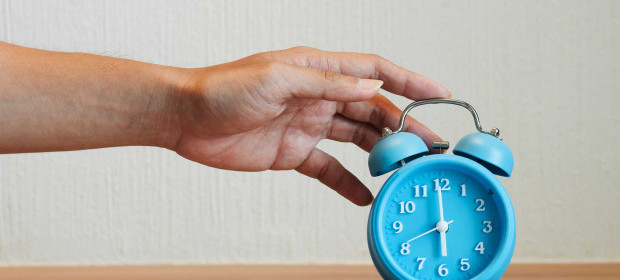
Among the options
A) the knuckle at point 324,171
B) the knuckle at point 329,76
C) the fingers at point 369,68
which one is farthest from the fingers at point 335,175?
the knuckle at point 329,76

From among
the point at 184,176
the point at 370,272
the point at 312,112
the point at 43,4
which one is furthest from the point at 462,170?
the point at 43,4

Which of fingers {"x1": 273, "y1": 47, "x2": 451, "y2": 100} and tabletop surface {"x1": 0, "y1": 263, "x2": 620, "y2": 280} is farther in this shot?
tabletop surface {"x1": 0, "y1": 263, "x2": 620, "y2": 280}

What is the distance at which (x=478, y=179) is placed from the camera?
2.56 ft

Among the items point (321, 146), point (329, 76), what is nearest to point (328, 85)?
point (329, 76)

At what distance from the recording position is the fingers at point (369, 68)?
92cm

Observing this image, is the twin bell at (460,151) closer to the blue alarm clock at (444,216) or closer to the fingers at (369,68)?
the blue alarm clock at (444,216)

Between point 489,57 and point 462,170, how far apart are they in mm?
501

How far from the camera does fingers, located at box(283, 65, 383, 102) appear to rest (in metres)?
0.79

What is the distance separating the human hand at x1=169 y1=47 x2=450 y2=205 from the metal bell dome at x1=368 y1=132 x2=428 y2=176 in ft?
0.18

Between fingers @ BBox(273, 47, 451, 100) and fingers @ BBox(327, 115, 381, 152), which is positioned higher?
fingers @ BBox(273, 47, 451, 100)

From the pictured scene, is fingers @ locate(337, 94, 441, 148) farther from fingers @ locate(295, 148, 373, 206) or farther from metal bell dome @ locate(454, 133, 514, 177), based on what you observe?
metal bell dome @ locate(454, 133, 514, 177)

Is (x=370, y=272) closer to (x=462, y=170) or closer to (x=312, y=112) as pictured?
(x=312, y=112)

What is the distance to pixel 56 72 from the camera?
884mm

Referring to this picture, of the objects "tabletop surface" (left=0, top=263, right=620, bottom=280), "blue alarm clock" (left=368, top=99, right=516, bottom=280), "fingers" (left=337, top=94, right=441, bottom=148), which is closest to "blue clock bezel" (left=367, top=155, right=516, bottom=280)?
"blue alarm clock" (left=368, top=99, right=516, bottom=280)
